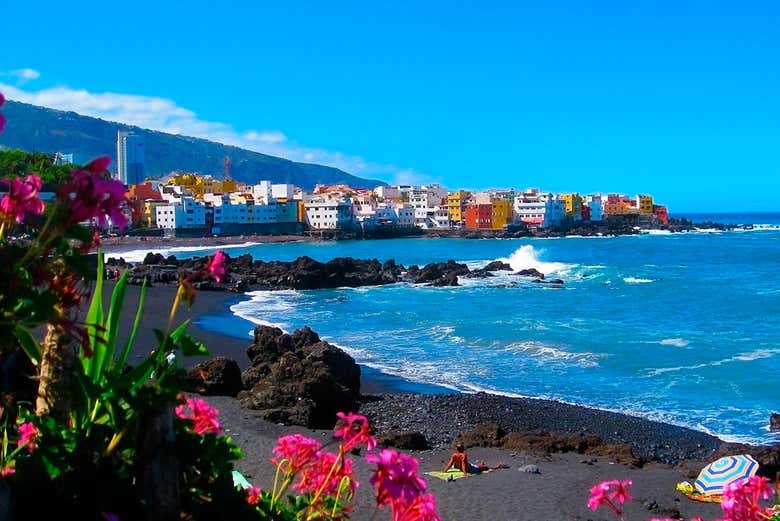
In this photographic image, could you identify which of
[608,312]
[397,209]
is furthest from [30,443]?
[397,209]

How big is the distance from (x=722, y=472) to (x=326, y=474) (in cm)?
→ 809

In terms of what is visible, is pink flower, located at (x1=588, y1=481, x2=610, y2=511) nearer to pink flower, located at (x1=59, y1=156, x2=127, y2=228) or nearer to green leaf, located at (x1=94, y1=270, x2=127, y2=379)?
green leaf, located at (x1=94, y1=270, x2=127, y2=379)

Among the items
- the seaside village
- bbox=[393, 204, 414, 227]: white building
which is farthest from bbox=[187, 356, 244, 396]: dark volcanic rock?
bbox=[393, 204, 414, 227]: white building

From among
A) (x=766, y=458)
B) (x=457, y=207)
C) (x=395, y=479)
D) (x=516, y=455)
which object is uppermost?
(x=457, y=207)

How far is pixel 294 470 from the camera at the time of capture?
2.20 m

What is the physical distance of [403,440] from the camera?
36.0ft

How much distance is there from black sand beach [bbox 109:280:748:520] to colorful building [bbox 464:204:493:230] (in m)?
81.5

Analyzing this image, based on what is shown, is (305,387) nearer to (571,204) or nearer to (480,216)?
(480,216)

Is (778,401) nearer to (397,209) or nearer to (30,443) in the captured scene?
(30,443)

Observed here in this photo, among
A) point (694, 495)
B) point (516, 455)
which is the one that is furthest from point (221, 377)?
point (694, 495)

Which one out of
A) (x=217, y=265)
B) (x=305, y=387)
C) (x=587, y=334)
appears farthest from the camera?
(x=587, y=334)

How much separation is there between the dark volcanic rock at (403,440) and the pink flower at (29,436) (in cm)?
903

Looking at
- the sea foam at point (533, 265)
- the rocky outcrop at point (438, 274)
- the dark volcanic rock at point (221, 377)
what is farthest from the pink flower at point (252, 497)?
the sea foam at point (533, 265)

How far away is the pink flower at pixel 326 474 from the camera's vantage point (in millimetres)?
2186
